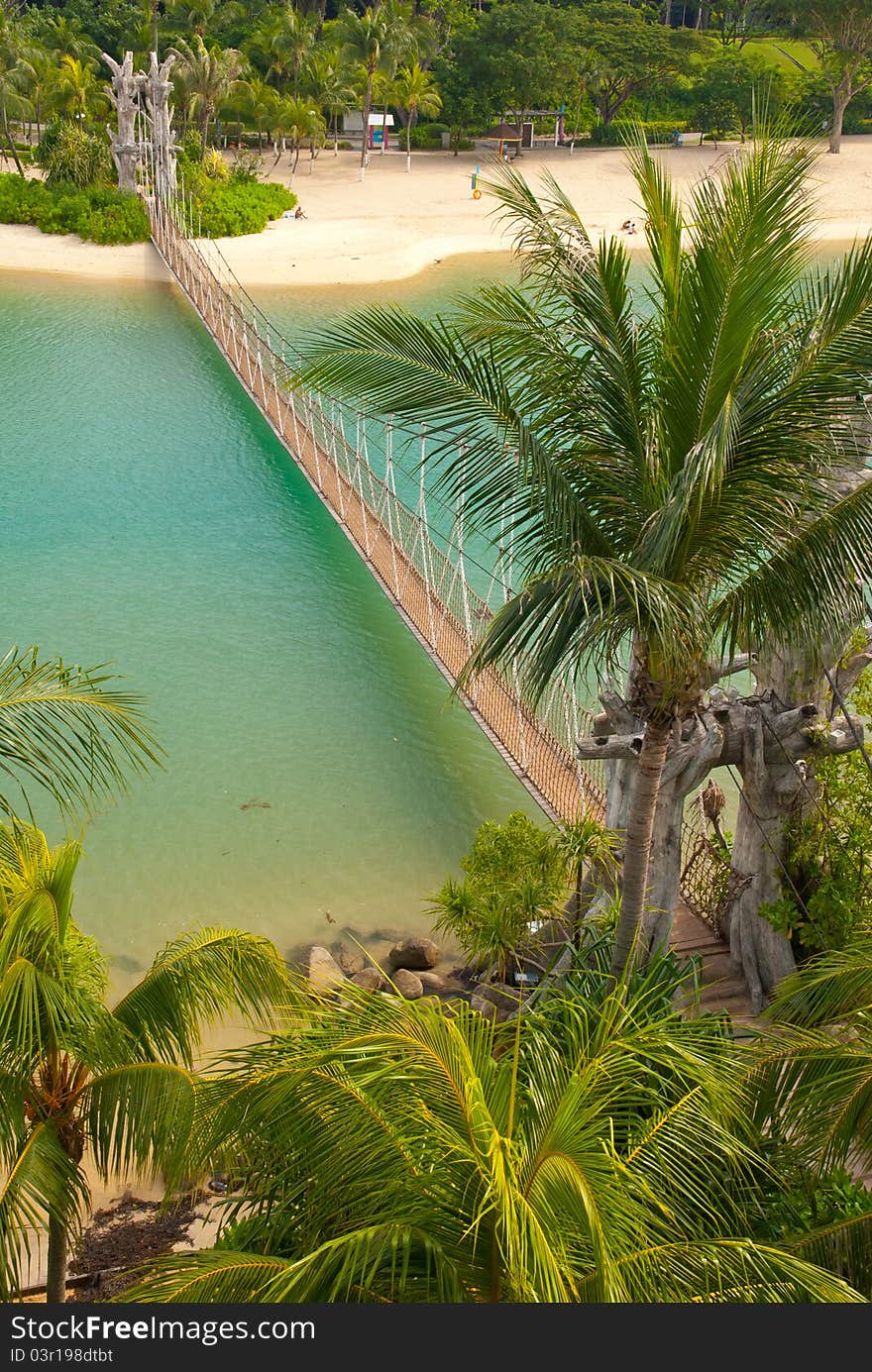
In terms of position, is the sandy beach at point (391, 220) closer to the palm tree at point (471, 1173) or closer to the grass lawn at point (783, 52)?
the grass lawn at point (783, 52)

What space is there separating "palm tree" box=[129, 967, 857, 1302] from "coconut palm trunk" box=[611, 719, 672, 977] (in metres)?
0.95

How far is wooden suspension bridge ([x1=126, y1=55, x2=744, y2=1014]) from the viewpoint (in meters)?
6.73

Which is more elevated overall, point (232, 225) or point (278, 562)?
point (232, 225)

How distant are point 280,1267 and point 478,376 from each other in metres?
2.71

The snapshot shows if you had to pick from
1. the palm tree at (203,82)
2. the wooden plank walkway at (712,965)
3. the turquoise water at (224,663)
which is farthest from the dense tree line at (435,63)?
the wooden plank walkway at (712,965)

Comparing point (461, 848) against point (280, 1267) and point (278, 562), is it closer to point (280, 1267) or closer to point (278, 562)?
point (278, 562)

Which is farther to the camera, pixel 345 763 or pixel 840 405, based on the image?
pixel 345 763

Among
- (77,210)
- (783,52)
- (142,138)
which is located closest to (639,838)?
(77,210)

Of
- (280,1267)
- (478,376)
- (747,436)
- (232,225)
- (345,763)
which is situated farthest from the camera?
(232,225)

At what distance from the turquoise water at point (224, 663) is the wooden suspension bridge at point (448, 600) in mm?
834

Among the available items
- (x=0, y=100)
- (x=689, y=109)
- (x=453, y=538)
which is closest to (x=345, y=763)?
(x=453, y=538)

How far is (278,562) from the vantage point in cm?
1203

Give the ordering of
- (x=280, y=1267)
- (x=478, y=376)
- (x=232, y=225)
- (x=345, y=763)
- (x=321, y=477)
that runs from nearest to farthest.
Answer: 1. (x=280, y=1267)
2. (x=478, y=376)
3. (x=345, y=763)
4. (x=321, y=477)
5. (x=232, y=225)

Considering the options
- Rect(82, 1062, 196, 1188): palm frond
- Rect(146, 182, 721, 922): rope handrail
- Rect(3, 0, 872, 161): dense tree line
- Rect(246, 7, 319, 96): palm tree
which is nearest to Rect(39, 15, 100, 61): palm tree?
Rect(3, 0, 872, 161): dense tree line
